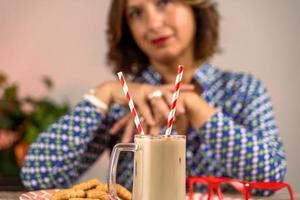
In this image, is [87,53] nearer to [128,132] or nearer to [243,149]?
[128,132]

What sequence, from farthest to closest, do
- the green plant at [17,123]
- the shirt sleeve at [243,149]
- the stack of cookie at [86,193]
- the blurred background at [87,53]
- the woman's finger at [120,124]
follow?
1. the blurred background at [87,53]
2. the green plant at [17,123]
3. the woman's finger at [120,124]
4. the shirt sleeve at [243,149]
5. the stack of cookie at [86,193]

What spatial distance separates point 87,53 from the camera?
2.40 meters

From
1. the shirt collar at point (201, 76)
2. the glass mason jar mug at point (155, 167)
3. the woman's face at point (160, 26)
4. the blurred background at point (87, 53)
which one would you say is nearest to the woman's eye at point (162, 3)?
the woman's face at point (160, 26)

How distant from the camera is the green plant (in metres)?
2.05

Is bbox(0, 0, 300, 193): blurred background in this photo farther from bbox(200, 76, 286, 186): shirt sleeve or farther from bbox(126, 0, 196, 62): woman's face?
bbox(200, 76, 286, 186): shirt sleeve

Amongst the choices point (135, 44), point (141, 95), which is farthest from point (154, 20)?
point (141, 95)

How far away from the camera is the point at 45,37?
8.04 feet

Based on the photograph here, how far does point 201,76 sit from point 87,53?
0.91 meters

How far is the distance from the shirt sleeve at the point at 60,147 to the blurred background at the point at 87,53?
20.7 inches

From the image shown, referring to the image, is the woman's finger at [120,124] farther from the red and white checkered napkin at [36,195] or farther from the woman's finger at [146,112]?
the red and white checkered napkin at [36,195]

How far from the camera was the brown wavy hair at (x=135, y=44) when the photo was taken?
1.71 metres

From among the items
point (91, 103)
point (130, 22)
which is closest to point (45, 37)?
point (130, 22)

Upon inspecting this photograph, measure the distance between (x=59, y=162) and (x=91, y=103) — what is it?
182mm

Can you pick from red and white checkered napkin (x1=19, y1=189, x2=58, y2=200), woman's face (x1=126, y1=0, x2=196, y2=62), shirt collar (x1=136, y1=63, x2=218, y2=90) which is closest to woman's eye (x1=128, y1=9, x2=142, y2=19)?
woman's face (x1=126, y1=0, x2=196, y2=62)
